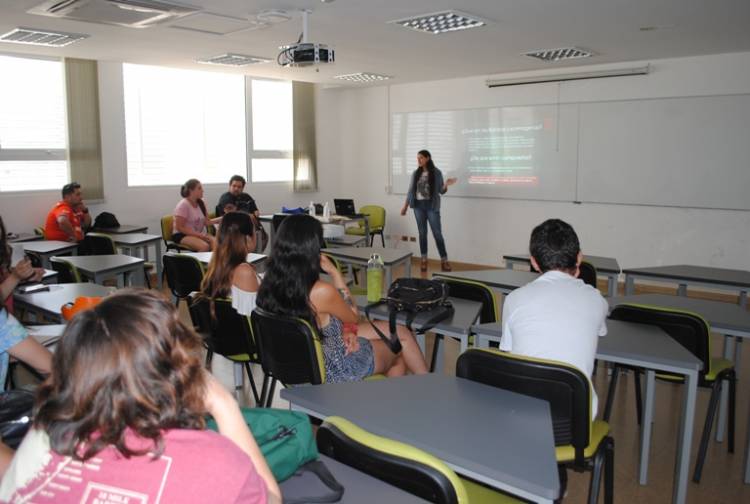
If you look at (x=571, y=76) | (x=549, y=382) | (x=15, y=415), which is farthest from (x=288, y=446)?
(x=571, y=76)

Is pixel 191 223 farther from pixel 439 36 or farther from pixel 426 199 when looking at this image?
pixel 439 36

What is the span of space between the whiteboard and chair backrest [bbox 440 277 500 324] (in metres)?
4.46

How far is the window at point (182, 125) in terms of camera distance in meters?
7.77

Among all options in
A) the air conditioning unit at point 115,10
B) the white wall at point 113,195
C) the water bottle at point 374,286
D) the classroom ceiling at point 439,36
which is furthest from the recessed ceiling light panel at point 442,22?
the white wall at point 113,195

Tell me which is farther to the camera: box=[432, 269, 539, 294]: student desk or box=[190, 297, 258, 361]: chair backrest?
box=[432, 269, 539, 294]: student desk

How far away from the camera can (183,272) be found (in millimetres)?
4680

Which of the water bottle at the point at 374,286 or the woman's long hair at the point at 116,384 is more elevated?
the woman's long hair at the point at 116,384

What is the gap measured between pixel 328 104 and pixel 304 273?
300 inches

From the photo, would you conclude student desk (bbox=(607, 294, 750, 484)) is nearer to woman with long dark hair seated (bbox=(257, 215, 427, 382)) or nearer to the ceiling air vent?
woman with long dark hair seated (bbox=(257, 215, 427, 382))

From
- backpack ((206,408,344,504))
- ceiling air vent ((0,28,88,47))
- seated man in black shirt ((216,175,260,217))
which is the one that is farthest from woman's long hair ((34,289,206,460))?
seated man in black shirt ((216,175,260,217))

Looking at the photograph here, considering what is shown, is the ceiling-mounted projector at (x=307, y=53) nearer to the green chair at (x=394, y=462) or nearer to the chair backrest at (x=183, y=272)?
the chair backrest at (x=183, y=272)

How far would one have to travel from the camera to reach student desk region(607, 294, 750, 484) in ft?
9.80

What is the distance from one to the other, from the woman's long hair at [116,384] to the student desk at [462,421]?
74 cm

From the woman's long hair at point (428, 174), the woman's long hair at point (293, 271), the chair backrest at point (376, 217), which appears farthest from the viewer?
the chair backrest at point (376, 217)
